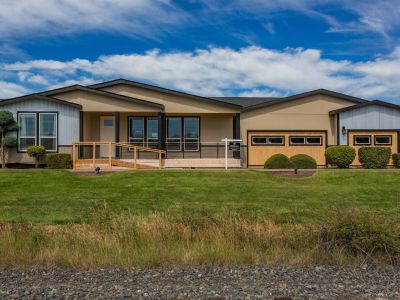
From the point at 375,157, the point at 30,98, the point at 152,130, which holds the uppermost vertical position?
the point at 30,98

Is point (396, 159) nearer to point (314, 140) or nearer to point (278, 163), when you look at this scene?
point (314, 140)

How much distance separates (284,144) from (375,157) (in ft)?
15.7

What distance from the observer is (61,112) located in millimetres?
23516

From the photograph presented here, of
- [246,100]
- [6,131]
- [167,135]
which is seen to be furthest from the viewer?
[246,100]

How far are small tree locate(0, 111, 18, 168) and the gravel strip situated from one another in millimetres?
17655

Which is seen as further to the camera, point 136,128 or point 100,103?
point 136,128

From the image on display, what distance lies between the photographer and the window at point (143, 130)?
26.1 meters

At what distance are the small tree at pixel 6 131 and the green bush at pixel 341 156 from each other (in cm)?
1611

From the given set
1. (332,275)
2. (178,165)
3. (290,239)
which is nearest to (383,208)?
(290,239)

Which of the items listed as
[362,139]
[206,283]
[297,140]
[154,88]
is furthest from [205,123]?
[206,283]

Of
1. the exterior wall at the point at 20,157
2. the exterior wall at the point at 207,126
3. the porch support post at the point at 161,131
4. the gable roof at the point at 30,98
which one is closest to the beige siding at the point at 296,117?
the exterior wall at the point at 207,126

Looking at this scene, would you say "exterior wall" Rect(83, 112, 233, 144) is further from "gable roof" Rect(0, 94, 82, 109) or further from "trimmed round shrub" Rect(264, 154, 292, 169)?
"trimmed round shrub" Rect(264, 154, 292, 169)

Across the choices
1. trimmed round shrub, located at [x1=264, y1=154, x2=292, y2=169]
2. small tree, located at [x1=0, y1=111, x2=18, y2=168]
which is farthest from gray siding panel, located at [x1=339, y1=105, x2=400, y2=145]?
small tree, located at [x1=0, y1=111, x2=18, y2=168]

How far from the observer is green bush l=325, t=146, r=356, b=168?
934 inches
